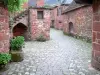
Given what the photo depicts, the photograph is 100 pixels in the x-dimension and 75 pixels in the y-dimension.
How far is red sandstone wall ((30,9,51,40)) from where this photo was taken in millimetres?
17875

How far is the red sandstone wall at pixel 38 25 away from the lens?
1788cm

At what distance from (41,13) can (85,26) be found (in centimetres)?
423

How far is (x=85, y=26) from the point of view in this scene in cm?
1745

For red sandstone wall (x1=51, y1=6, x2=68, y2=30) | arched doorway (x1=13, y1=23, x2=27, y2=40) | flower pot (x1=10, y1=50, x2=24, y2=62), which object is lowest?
flower pot (x1=10, y1=50, x2=24, y2=62)

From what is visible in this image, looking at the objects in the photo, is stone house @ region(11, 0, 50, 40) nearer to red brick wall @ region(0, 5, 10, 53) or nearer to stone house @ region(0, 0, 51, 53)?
stone house @ region(0, 0, 51, 53)

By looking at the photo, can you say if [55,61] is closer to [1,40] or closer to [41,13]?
[1,40]

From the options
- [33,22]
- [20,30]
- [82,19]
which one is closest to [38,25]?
[33,22]

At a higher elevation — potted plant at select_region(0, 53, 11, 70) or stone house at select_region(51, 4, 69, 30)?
stone house at select_region(51, 4, 69, 30)

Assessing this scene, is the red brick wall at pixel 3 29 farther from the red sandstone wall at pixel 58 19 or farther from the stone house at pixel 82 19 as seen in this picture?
the red sandstone wall at pixel 58 19

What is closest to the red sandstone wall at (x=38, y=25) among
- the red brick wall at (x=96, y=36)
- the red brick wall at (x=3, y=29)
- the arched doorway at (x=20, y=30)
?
the arched doorway at (x=20, y=30)

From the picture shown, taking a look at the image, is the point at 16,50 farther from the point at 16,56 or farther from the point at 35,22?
the point at 35,22

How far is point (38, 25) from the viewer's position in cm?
1800

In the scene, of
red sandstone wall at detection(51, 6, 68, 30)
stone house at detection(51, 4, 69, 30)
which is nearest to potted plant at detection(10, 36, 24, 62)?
stone house at detection(51, 4, 69, 30)

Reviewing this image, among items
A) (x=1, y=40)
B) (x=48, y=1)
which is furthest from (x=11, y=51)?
(x=48, y=1)
